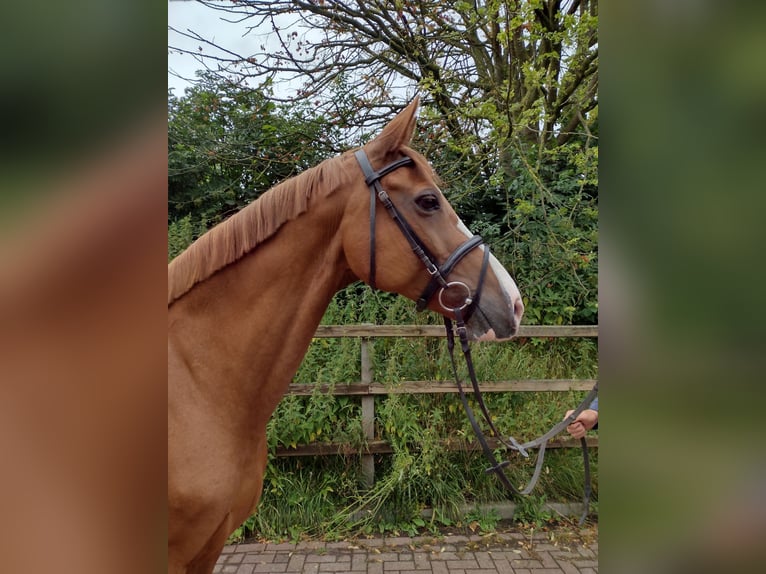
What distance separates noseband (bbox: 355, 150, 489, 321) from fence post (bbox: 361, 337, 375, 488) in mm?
2069

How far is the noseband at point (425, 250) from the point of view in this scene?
162 centimetres

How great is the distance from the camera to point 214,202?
5.68 m


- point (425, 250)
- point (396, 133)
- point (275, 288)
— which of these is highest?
point (396, 133)

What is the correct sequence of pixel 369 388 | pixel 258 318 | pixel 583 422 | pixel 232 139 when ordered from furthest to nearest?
pixel 232 139, pixel 369 388, pixel 583 422, pixel 258 318

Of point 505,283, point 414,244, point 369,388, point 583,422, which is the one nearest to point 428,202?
point 414,244

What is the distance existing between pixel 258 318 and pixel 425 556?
2613 mm

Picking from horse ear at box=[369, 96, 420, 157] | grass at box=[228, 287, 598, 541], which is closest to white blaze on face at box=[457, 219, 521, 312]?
horse ear at box=[369, 96, 420, 157]

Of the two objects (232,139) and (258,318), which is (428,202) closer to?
(258,318)

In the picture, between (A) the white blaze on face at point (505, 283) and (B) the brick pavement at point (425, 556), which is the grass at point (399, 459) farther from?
(A) the white blaze on face at point (505, 283)

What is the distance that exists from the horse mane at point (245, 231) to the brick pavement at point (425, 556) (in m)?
2.50

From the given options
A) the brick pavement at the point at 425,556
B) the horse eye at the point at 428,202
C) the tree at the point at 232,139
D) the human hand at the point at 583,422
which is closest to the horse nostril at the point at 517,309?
the horse eye at the point at 428,202

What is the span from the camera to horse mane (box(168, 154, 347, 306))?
1.54m

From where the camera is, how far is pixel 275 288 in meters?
1.57
